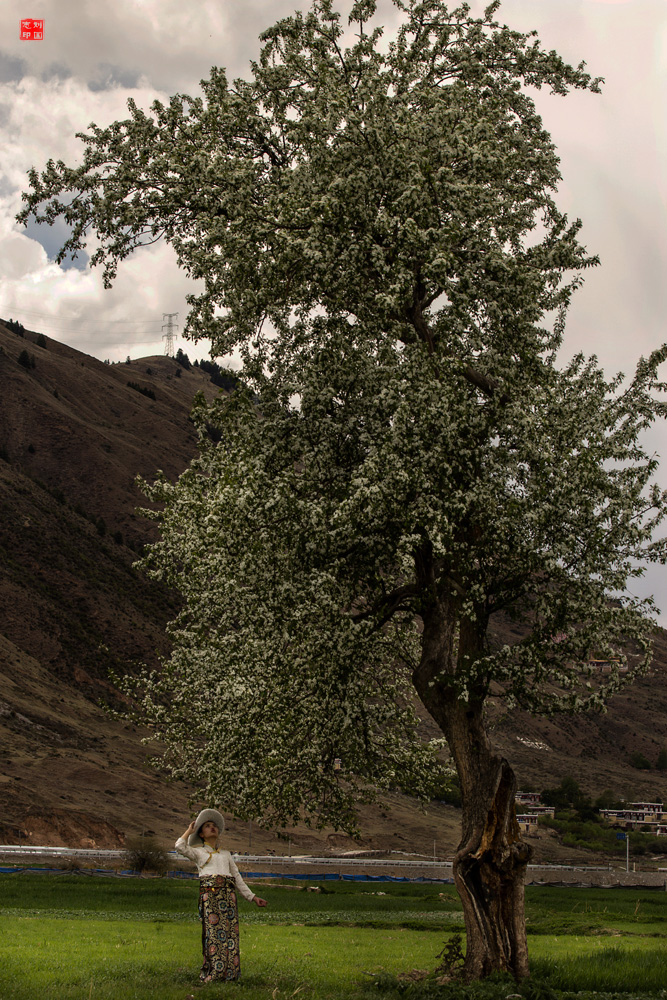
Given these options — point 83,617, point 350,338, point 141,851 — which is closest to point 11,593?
point 83,617

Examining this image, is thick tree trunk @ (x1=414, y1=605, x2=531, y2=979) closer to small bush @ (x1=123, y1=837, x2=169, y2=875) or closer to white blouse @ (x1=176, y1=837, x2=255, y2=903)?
white blouse @ (x1=176, y1=837, x2=255, y2=903)

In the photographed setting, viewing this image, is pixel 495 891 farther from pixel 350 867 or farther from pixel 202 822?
pixel 350 867

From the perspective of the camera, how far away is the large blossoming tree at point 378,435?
13.2 m

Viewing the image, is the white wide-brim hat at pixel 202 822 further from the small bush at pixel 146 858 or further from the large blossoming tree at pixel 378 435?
the small bush at pixel 146 858

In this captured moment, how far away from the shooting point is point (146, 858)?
1880 inches

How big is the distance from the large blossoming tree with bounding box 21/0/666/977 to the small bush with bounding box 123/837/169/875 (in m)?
34.8

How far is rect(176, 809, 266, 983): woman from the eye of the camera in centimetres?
1128

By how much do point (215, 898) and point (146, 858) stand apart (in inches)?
1580

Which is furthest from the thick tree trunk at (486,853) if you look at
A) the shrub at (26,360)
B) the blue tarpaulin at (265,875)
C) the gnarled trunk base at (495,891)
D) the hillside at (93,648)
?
the shrub at (26,360)

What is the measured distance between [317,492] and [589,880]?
197ft

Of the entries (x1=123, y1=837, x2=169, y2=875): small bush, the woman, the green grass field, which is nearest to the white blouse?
the woman

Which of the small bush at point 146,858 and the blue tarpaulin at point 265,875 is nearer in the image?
the blue tarpaulin at point 265,875

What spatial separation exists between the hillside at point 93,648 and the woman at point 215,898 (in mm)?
17207

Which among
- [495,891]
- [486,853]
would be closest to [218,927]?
[486,853]
